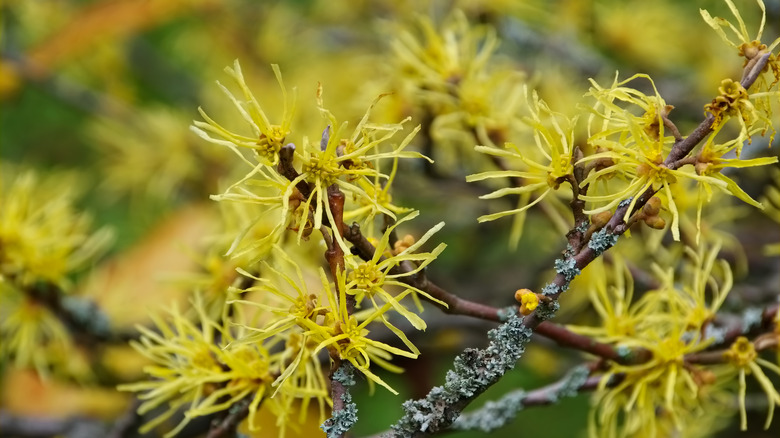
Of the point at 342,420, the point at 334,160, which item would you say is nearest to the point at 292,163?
the point at 334,160

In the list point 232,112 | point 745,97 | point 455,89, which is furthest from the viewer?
point 232,112

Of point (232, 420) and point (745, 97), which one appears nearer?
point (745, 97)

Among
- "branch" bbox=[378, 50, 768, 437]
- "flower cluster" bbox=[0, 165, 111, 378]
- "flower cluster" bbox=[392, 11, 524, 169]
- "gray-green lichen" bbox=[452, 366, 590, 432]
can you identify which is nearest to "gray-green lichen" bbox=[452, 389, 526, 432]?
"gray-green lichen" bbox=[452, 366, 590, 432]

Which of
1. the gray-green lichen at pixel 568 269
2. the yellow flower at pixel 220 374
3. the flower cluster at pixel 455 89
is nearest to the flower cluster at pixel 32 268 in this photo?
the yellow flower at pixel 220 374

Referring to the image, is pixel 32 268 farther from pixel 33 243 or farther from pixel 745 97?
pixel 745 97

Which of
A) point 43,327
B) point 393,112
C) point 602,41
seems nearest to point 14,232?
point 43,327

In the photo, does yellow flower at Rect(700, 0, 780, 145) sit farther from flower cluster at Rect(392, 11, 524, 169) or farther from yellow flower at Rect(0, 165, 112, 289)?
yellow flower at Rect(0, 165, 112, 289)
